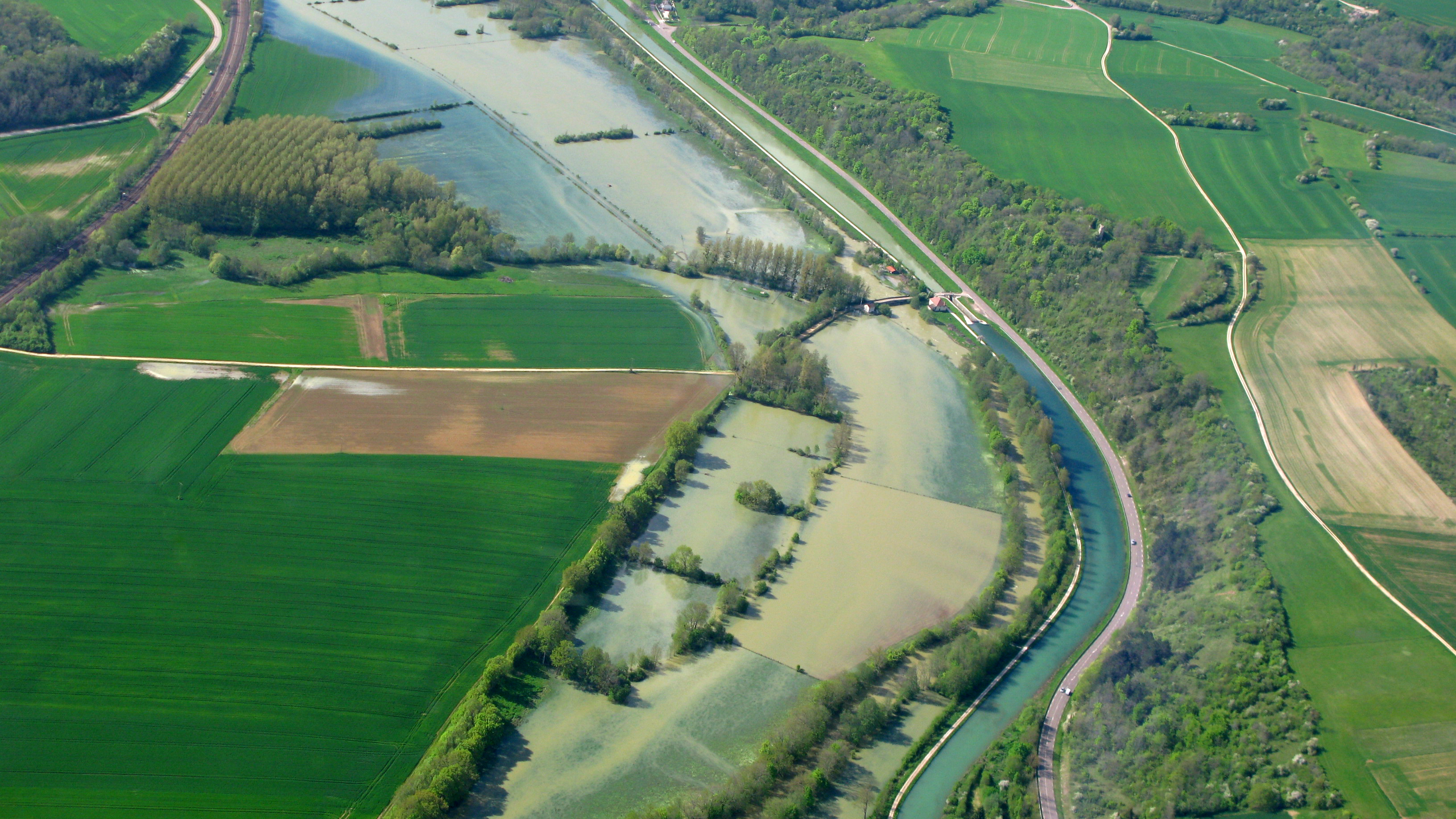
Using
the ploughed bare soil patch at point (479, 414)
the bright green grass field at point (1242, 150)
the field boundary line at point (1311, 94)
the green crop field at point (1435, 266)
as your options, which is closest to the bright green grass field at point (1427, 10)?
the field boundary line at point (1311, 94)

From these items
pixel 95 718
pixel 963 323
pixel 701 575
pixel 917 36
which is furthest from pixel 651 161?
pixel 95 718

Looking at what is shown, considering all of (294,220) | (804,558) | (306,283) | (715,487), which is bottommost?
(804,558)

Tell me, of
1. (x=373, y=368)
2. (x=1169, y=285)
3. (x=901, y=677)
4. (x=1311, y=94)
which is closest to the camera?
(x=901, y=677)

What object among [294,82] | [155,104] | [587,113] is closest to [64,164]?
[155,104]

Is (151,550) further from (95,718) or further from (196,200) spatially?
(196,200)

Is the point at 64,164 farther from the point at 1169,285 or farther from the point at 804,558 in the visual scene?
the point at 1169,285
